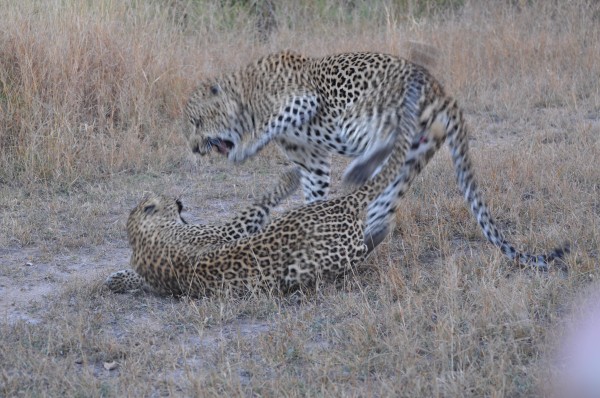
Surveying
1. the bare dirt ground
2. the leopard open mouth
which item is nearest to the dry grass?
the bare dirt ground

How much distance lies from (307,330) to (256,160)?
150 inches

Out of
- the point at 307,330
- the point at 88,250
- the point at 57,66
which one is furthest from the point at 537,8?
the point at 307,330

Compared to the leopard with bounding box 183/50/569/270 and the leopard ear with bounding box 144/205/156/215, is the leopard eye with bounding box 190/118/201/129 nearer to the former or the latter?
the leopard with bounding box 183/50/569/270

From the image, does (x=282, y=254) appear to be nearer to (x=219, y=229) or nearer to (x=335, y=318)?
(x=335, y=318)

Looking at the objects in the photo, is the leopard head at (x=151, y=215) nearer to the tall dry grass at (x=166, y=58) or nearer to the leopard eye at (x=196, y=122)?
the leopard eye at (x=196, y=122)

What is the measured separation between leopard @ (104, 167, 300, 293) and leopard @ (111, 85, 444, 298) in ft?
0.19

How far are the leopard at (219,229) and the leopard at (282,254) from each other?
0.19 feet

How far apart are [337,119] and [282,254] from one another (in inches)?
45.3

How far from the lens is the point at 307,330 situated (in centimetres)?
506

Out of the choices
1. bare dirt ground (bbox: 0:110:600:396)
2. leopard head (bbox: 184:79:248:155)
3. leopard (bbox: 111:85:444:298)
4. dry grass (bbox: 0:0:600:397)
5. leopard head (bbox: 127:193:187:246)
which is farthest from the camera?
leopard head (bbox: 184:79:248:155)

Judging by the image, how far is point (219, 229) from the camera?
608cm

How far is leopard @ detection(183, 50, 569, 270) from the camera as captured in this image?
5.94 meters

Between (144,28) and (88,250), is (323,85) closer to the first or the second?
(88,250)

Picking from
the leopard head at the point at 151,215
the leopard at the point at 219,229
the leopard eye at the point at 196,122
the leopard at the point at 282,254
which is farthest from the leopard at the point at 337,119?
the leopard head at the point at 151,215
